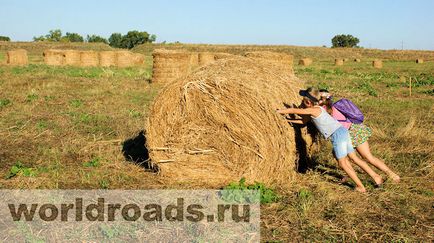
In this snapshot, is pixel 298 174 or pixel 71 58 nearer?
pixel 298 174

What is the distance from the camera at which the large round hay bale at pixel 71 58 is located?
27594mm

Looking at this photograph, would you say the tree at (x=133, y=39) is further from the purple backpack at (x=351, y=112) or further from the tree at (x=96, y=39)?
the purple backpack at (x=351, y=112)

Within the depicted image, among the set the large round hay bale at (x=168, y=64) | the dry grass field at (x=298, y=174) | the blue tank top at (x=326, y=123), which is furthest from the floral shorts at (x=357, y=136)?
the large round hay bale at (x=168, y=64)

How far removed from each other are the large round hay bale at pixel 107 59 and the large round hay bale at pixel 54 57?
231cm

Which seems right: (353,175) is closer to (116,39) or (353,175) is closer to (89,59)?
(89,59)

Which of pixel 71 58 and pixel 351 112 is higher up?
pixel 71 58

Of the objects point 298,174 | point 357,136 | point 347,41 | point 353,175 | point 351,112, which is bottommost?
point 298,174

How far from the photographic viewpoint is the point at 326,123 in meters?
5.95

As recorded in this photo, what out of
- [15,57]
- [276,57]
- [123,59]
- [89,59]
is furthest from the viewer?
[123,59]

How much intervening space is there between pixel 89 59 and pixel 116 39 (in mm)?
85299

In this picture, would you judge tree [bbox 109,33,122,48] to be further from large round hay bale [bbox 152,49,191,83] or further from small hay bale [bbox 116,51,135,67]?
large round hay bale [bbox 152,49,191,83]

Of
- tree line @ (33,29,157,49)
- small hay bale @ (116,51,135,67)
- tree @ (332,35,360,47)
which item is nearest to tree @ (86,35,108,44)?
tree line @ (33,29,157,49)

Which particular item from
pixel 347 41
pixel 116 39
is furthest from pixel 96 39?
pixel 347 41

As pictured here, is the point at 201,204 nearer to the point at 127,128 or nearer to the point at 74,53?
the point at 127,128
